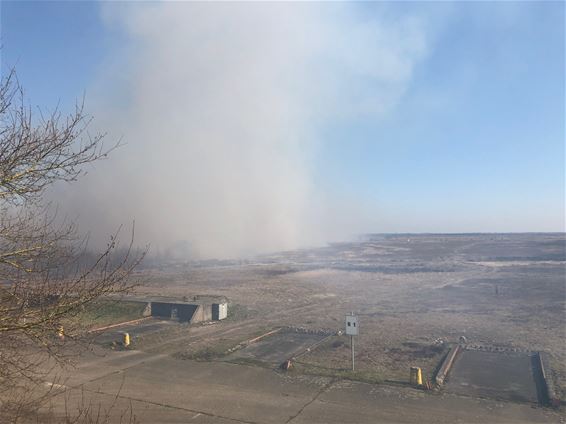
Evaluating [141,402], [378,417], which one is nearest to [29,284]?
[141,402]

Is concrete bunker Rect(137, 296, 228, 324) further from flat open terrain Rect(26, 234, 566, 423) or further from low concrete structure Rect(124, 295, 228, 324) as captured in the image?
flat open terrain Rect(26, 234, 566, 423)

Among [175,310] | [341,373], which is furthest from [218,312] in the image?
[341,373]

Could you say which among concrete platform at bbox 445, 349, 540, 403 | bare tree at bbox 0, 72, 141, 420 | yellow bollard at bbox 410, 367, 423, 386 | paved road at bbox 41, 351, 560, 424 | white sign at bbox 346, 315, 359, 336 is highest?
bare tree at bbox 0, 72, 141, 420

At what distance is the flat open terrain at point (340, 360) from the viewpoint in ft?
33.9

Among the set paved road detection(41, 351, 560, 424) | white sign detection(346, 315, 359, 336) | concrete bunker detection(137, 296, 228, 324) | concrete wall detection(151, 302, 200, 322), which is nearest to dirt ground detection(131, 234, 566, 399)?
concrete bunker detection(137, 296, 228, 324)

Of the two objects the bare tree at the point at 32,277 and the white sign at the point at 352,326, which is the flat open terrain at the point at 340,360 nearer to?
the white sign at the point at 352,326

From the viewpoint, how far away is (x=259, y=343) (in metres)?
16.8

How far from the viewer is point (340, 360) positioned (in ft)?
47.1

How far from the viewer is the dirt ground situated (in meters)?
15.3

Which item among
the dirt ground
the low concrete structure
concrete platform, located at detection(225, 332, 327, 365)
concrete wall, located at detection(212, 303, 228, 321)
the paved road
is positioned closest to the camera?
the paved road

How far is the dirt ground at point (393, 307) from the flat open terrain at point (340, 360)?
93 mm

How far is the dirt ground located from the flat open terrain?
3.7 inches

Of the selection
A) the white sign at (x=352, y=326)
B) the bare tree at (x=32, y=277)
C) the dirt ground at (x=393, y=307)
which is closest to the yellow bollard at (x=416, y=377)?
the dirt ground at (x=393, y=307)

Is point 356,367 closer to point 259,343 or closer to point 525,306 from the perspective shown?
point 259,343
